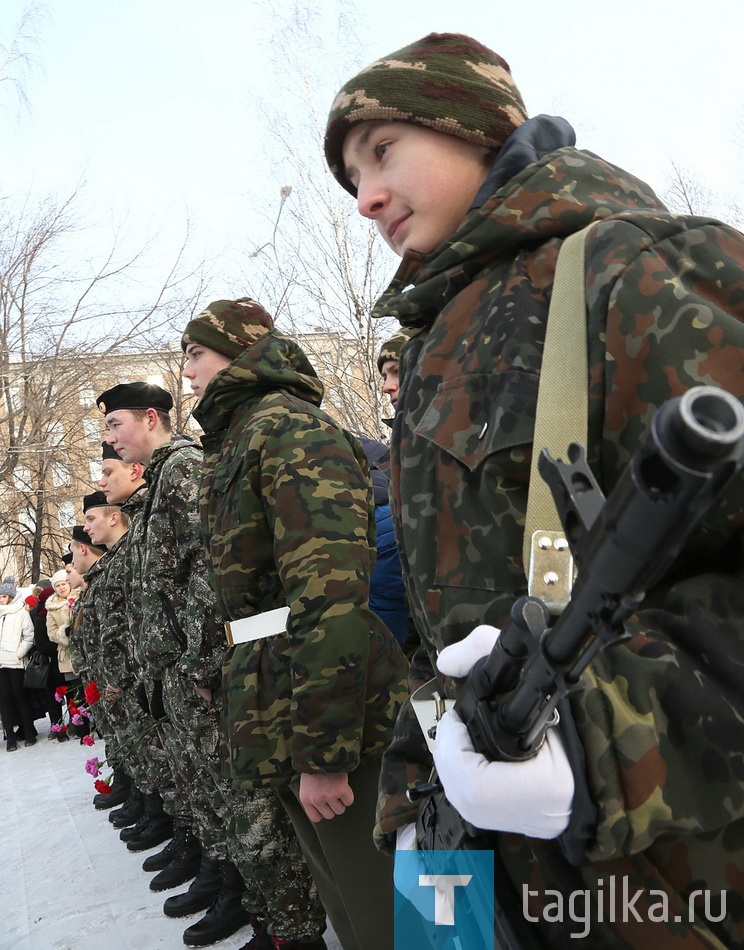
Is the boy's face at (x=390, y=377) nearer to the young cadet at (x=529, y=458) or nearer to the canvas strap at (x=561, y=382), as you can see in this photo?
the young cadet at (x=529, y=458)

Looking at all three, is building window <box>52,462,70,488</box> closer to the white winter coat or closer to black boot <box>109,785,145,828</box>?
the white winter coat

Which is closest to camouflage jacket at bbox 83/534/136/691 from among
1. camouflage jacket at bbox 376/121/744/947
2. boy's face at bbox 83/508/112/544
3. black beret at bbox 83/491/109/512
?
boy's face at bbox 83/508/112/544

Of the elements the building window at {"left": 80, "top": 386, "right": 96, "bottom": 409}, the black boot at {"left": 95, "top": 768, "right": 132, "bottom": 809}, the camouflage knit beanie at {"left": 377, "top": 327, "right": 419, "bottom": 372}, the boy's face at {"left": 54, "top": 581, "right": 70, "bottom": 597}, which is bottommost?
the black boot at {"left": 95, "top": 768, "right": 132, "bottom": 809}

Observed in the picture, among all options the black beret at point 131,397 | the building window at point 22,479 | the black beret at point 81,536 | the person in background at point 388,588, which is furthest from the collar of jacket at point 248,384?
the building window at point 22,479

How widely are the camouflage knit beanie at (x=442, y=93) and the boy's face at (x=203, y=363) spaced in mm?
2033

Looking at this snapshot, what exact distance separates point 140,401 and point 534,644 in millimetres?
4870

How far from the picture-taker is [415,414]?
5.17 feet

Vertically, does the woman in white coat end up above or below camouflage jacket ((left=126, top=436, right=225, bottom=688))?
below

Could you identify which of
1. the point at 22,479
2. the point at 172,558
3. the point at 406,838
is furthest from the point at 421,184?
the point at 22,479

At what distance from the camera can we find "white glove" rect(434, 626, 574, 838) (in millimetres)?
1032

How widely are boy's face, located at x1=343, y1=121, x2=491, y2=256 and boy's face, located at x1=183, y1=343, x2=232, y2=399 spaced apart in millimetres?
2093

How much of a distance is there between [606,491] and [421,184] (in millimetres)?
727

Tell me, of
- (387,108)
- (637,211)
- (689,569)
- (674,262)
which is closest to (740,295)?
(674,262)

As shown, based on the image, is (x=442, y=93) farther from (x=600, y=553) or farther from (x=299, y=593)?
(x=299, y=593)
